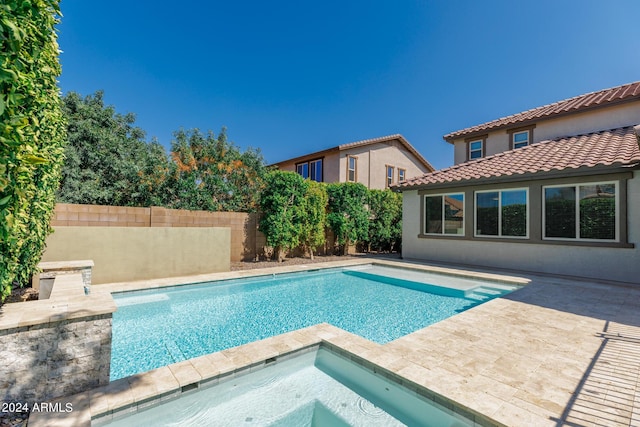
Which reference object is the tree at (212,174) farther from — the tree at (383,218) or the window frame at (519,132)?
the window frame at (519,132)

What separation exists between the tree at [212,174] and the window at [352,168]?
7625 mm

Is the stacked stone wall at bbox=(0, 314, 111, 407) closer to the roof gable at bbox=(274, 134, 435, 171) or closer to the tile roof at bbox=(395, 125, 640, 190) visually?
the tile roof at bbox=(395, 125, 640, 190)

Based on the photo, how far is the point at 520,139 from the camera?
14859 millimetres

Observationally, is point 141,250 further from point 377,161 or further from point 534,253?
point 377,161

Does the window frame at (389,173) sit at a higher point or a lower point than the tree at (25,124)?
higher

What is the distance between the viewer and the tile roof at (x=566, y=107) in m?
12.3

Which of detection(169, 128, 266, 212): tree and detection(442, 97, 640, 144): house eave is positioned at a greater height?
detection(442, 97, 640, 144): house eave

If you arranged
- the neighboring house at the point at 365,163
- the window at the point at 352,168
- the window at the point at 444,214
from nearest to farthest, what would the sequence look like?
1. the window at the point at 444,214
2. the neighboring house at the point at 365,163
3. the window at the point at 352,168

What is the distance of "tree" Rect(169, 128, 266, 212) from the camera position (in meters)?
13.3

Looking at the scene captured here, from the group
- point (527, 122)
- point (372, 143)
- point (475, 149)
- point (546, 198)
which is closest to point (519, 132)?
point (527, 122)

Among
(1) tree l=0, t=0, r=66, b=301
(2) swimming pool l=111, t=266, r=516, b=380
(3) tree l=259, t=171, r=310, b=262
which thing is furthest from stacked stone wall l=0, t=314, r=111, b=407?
(3) tree l=259, t=171, r=310, b=262

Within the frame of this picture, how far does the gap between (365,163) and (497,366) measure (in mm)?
19955

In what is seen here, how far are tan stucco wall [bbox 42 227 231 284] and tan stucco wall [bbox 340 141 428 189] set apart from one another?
12733 millimetres

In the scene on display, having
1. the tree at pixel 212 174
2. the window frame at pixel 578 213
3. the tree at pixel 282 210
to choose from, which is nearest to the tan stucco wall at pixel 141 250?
the tree at pixel 282 210
